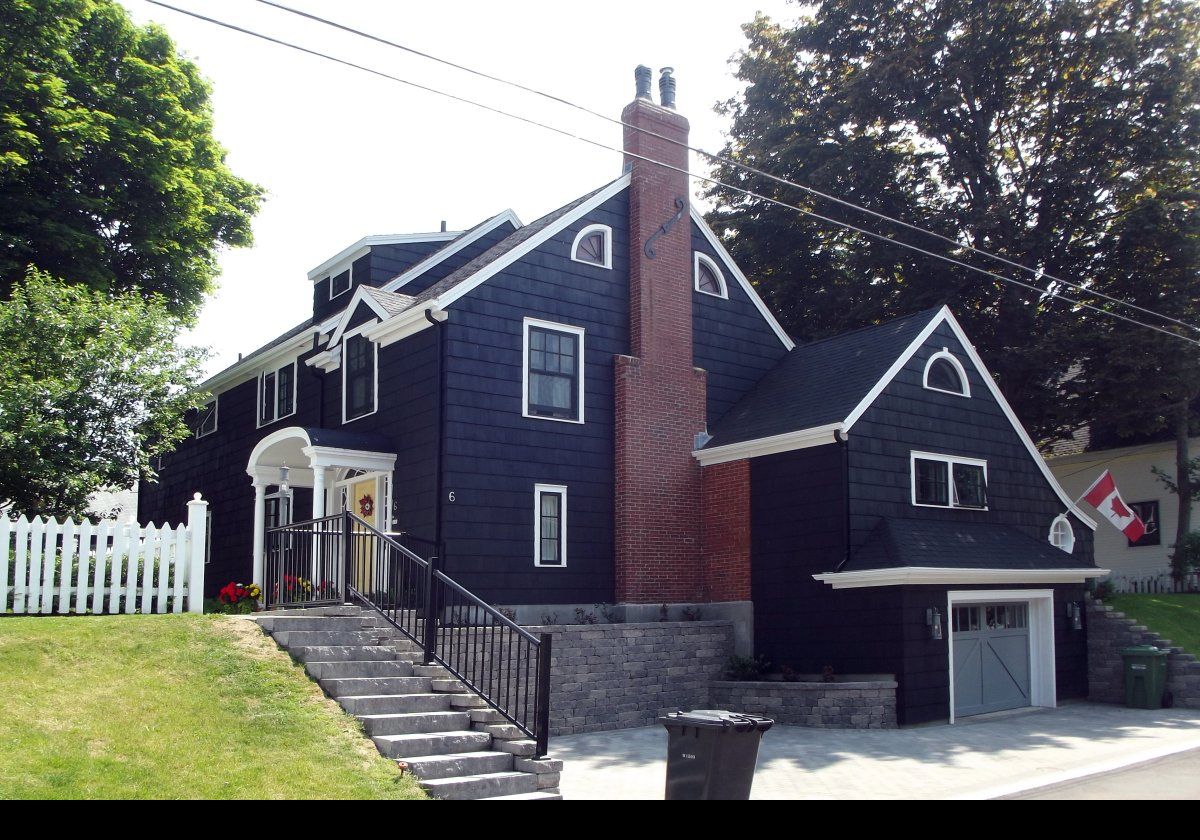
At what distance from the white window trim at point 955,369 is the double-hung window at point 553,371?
244 inches

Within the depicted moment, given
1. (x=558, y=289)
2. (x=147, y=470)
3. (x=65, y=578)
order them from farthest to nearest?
(x=558, y=289)
(x=147, y=470)
(x=65, y=578)

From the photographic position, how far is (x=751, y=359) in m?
21.7

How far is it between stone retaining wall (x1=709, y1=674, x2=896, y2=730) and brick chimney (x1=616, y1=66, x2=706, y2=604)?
3.07 meters

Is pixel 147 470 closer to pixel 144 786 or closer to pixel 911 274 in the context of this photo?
pixel 144 786

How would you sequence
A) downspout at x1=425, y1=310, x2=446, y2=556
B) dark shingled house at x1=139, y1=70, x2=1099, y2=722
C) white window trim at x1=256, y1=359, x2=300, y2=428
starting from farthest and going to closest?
white window trim at x1=256, y1=359, x2=300, y2=428
dark shingled house at x1=139, y1=70, x2=1099, y2=722
downspout at x1=425, y1=310, x2=446, y2=556

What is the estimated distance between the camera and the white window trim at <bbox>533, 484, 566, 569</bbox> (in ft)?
58.2

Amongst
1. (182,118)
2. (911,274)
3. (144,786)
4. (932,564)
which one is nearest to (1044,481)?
(932,564)

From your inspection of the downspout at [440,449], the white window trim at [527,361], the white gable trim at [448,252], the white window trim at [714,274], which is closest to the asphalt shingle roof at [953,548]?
the white window trim at [527,361]

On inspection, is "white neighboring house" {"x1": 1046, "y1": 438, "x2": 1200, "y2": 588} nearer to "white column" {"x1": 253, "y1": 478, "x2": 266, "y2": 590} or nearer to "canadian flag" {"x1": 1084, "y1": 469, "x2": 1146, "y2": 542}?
"canadian flag" {"x1": 1084, "y1": 469, "x2": 1146, "y2": 542}

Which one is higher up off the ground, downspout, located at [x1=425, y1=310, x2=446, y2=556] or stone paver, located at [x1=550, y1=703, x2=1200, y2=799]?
downspout, located at [x1=425, y1=310, x2=446, y2=556]

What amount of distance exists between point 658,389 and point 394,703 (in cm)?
994

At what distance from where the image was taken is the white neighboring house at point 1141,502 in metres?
31.1

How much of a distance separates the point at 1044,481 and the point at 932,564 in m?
5.97

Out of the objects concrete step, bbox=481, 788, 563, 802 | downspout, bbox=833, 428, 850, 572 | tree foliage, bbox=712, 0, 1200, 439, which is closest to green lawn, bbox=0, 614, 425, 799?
concrete step, bbox=481, 788, 563, 802
